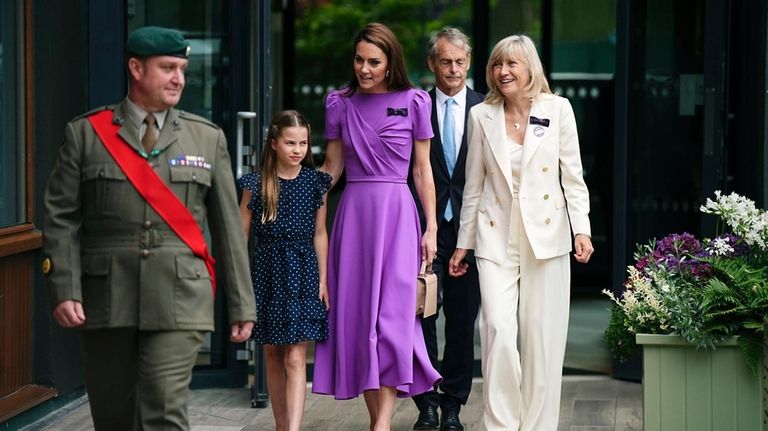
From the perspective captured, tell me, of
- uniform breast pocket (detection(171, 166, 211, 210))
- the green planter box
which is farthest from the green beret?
the green planter box

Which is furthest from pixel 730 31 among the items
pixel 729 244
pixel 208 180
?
pixel 208 180

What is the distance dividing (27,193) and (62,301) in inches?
104

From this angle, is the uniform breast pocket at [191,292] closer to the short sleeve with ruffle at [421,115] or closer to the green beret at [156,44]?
the green beret at [156,44]

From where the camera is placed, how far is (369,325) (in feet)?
20.5

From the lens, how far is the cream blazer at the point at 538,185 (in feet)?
19.7

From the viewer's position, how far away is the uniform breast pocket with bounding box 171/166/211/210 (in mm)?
4602

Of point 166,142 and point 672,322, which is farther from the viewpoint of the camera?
point 672,322

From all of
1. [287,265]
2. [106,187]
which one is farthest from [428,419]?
[106,187]

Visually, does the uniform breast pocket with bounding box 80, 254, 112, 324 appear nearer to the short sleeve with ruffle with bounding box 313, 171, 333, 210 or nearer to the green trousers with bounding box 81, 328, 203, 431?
the green trousers with bounding box 81, 328, 203, 431

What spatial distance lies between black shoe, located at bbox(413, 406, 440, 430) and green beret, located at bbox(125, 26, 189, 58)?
8.82 ft

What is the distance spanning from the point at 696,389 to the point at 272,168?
A: 76.8 inches

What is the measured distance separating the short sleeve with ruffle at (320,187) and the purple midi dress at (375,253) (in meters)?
0.14

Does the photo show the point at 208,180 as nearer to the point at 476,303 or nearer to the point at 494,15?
the point at 476,303

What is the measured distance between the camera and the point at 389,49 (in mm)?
6176
